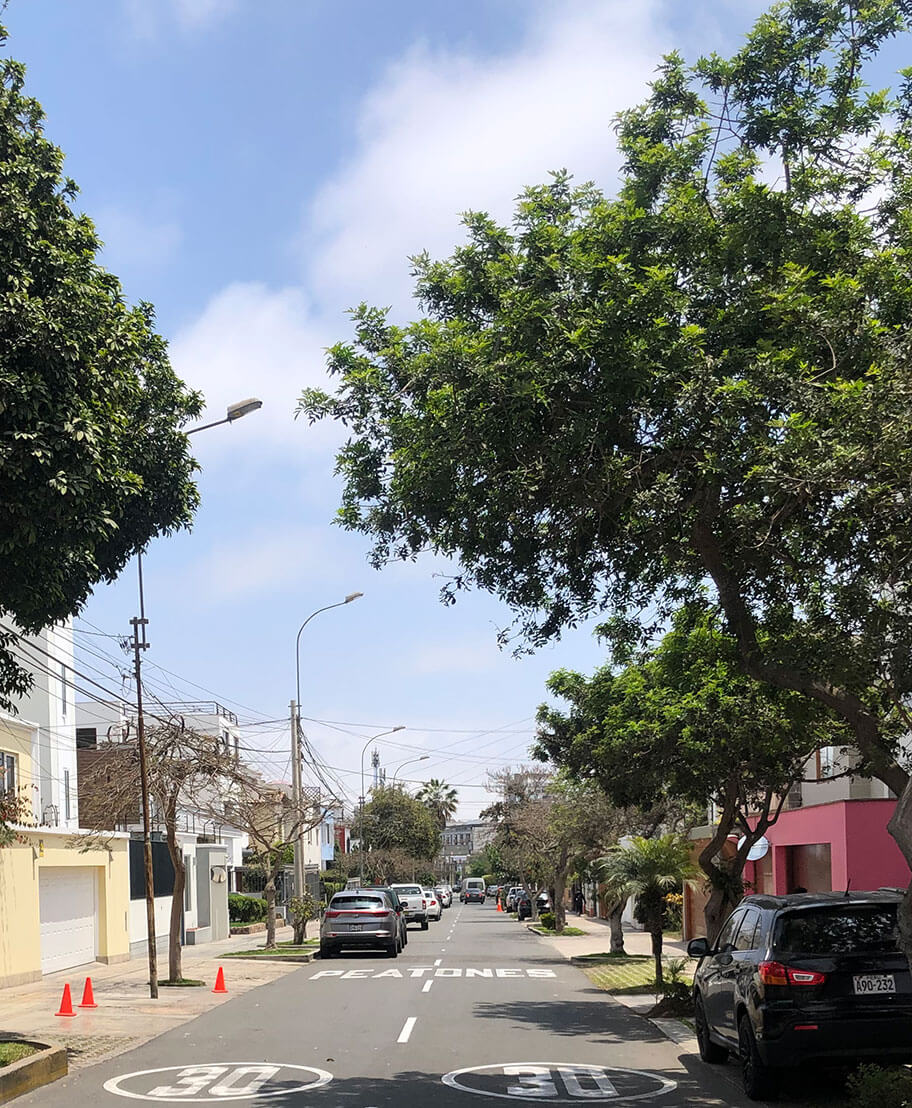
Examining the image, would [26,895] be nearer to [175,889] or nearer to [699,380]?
[175,889]

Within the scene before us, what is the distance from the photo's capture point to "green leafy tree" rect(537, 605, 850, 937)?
18.4 metres

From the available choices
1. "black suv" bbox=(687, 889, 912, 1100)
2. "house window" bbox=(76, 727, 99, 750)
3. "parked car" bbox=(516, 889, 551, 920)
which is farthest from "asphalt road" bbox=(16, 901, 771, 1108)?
"parked car" bbox=(516, 889, 551, 920)

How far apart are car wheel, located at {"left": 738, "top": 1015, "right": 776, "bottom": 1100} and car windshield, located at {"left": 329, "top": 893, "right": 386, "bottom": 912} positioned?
23767 millimetres

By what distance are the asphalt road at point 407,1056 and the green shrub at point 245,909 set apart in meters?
28.5

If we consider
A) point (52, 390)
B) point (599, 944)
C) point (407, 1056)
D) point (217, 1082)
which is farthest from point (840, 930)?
point (599, 944)

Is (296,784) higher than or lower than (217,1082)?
higher

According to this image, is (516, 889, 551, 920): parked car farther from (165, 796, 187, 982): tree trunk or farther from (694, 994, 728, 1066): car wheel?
(694, 994, 728, 1066): car wheel

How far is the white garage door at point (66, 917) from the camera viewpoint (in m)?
28.8

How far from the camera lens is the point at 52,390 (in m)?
11.5

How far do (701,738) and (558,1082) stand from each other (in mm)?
7846

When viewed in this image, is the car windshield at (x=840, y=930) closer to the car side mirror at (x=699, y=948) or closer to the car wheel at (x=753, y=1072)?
the car wheel at (x=753, y=1072)

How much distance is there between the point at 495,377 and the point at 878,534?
314 centimetres

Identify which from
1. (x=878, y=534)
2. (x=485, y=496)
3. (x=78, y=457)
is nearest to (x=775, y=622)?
(x=878, y=534)

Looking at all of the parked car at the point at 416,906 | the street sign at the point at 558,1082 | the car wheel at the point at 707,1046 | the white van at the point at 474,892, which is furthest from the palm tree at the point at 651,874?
the white van at the point at 474,892
